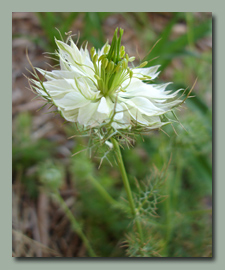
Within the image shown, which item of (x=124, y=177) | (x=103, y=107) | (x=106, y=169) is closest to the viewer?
(x=103, y=107)

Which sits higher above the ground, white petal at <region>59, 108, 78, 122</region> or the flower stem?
white petal at <region>59, 108, 78, 122</region>

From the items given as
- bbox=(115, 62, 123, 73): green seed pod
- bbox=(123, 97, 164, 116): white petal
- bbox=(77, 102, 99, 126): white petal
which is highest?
bbox=(115, 62, 123, 73): green seed pod

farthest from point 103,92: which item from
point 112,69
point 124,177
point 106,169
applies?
point 106,169

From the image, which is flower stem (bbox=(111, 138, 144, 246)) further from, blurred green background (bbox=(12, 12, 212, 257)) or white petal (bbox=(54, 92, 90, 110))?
blurred green background (bbox=(12, 12, 212, 257))

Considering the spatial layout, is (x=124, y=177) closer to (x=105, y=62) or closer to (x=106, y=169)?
(x=105, y=62)

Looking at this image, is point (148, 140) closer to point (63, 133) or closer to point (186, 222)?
point (186, 222)

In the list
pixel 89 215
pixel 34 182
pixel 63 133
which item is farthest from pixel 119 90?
pixel 63 133

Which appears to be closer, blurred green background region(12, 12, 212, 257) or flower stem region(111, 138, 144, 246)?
flower stem region(111, 138, 144, 246)

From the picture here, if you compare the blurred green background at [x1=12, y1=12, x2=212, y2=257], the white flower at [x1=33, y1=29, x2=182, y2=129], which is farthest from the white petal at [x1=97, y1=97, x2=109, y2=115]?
the blurred green background at [x1=12, y1=12, x2=212, y2=257]
